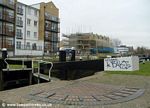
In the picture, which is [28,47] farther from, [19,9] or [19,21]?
[19,9]

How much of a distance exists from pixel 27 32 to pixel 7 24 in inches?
298

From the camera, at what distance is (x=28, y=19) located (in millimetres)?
51656

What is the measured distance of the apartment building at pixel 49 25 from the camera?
56188mm

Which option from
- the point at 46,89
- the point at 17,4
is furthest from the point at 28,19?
the point at 46,89

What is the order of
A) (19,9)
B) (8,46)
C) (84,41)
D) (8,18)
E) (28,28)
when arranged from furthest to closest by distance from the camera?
(84,41) < (28,28) < (19,9) < (8,18) < (8,46)

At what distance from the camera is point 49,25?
58.8 metres

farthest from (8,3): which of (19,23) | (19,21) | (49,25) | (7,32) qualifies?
(49,25)

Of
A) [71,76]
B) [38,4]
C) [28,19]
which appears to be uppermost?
[38,4]

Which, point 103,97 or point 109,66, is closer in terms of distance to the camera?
point 103,97

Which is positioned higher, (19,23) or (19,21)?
(19,21)

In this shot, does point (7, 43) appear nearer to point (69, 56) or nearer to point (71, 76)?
point (69, 56)

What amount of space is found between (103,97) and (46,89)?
239cm

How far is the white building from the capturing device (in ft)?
156

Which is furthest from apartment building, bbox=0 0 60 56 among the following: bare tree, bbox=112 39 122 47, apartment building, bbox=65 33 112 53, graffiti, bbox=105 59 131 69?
bare tree, bbox=112 39 122 47
